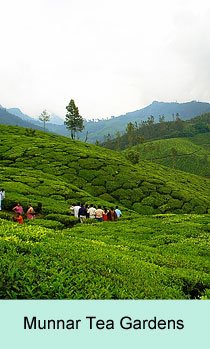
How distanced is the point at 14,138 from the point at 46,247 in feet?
259

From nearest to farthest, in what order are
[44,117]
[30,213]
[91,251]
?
[91,251] → [30,213] → [44,117]

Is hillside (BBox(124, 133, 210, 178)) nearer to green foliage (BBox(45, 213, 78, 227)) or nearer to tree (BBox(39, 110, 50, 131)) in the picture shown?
tree (BBox(39, 110, 50, 131))

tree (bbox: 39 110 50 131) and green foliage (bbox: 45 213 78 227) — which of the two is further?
tree (bbox: 39 110 50 131)

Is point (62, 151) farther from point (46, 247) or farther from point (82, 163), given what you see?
point (46, 247)

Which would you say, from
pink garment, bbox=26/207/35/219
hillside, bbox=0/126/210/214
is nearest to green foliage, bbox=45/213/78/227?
pink garment, bbox=26/207/35/219

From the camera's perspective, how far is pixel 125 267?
13.9 metres

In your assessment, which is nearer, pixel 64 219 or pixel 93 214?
pixel 64 219

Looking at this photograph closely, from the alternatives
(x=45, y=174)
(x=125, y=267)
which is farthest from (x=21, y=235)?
(x=45, y=174)

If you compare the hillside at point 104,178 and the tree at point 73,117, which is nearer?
the hillside at point 104,178

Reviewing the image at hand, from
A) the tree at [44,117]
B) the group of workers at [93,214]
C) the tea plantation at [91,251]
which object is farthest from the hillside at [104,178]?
the tree at [44,117]

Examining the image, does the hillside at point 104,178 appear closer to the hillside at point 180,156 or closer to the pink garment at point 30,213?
the pink garment at point 30,213

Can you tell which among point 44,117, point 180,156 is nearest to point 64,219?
point 44,117

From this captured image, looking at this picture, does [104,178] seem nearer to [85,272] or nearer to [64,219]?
[64,219]

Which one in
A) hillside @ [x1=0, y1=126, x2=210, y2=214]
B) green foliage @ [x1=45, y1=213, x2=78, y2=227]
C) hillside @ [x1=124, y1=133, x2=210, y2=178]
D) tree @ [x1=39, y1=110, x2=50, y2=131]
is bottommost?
green foliage @ [x1=45, y1=213, x2=78, y2=227]
